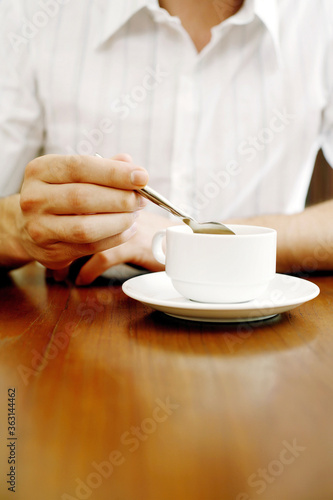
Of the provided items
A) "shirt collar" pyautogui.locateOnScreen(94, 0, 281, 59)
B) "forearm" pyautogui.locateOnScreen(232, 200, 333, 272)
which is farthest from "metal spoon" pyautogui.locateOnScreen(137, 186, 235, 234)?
"shirt collar" pyautogui.locateOnScreen(94, 0, 281, 59)

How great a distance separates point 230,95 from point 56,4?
0.49m

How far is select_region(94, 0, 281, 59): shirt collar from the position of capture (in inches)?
44.5

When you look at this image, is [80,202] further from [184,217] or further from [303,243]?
[303,243]

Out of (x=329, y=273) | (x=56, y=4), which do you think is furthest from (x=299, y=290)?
(x=56, y=4)

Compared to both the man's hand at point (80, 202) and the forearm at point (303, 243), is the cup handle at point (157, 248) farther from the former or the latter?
the forearm at point (303, 243)

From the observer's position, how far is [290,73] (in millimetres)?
1197

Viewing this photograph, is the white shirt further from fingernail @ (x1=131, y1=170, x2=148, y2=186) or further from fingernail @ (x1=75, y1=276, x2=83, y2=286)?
fingernail @ (x1=131, y1=170, x2=148, y2=186)

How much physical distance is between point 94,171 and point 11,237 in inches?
10.7

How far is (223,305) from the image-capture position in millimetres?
476

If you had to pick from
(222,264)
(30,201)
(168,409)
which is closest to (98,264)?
(30,201)

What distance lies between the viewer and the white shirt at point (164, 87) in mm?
1181

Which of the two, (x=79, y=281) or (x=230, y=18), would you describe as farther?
(x=230, y=18)

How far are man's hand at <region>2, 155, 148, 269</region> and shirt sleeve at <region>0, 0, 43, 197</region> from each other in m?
0.60

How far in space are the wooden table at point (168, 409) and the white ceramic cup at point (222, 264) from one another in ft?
0.12
